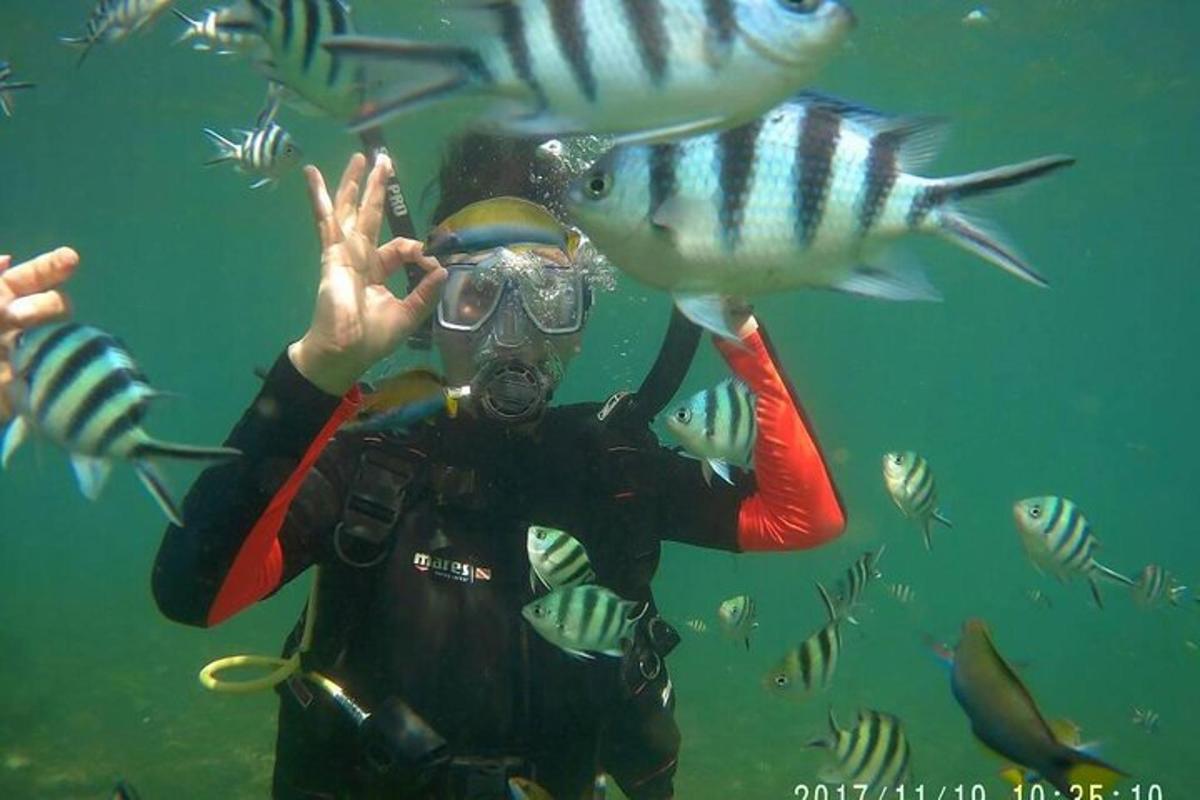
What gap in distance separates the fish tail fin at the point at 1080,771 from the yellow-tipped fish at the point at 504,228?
1.61 metres

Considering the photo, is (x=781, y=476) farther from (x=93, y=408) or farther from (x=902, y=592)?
(x=902, y=592)

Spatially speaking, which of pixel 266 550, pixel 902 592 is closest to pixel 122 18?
pixel 266 550

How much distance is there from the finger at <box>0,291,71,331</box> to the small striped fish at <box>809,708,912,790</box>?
3.09 meters

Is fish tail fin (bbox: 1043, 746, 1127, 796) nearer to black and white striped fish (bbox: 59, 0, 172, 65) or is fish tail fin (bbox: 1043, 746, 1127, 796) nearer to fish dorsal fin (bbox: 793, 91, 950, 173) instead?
fish dorsal fin (bbox: 793, 91, 950, 173)

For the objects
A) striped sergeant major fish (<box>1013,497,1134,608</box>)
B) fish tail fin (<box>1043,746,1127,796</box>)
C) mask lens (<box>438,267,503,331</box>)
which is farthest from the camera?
striped sergeant major fish (<box>1013,497,1134,608</box>)

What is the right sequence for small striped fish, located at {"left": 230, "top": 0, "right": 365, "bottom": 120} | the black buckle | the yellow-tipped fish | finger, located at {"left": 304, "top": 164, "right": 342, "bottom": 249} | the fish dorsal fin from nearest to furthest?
the fish dorsal fin
small striped fish, located at {"left": 230, "top": 0, "right": 365, "bottom": 120}
the yellow-tipped fish
finger, located at {"left": 304, "top": 164, "right": 342, "bottom": 249}
the black buckle

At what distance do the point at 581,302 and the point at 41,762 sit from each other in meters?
11.0

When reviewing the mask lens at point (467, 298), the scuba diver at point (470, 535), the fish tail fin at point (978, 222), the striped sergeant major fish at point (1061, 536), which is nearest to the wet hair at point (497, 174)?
the scuba diver at point (470, 535)

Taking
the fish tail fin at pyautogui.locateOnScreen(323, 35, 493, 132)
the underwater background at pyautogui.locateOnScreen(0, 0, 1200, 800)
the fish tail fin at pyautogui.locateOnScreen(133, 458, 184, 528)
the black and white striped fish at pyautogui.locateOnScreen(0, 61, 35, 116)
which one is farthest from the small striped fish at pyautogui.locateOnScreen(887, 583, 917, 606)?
the fish tail fin at pyautogui.locateOnScreen(323, 35, 493, 132)

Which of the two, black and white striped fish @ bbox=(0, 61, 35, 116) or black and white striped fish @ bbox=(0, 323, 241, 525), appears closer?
black and white striped fish @ bbox=(0, 323, 241, 525)

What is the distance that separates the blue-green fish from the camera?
5.84 feet

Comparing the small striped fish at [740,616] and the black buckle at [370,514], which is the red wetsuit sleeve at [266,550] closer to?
the black buckle at [370,514]

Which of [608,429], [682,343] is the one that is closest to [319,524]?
[608,429]

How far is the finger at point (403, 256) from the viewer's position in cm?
294
